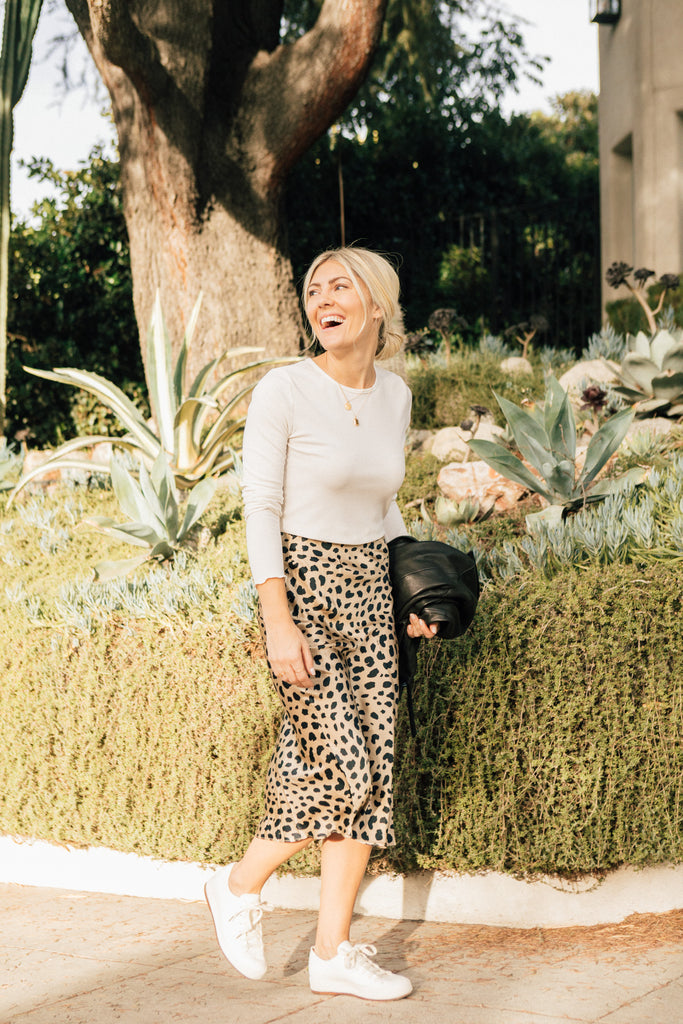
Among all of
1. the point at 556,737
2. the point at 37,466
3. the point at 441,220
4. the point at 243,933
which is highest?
the point at 441,220

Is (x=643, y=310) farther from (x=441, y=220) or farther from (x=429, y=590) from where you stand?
(x=429, y=590)

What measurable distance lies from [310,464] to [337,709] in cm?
68

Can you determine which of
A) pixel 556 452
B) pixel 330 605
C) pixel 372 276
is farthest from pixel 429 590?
pixel 556 452

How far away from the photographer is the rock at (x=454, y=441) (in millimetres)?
6158

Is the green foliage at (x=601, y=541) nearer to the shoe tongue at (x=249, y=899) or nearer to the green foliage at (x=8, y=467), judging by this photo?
the shoe tongue at (x=249, y=899)

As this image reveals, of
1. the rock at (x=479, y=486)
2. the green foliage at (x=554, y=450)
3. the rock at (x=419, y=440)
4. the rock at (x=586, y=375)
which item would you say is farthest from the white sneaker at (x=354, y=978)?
the rock at (x=586, y=375)

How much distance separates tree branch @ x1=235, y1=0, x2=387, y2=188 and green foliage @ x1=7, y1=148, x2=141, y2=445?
11.7ft

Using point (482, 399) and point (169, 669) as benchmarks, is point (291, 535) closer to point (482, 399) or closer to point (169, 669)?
point (169, 669)

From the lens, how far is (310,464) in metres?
2.94

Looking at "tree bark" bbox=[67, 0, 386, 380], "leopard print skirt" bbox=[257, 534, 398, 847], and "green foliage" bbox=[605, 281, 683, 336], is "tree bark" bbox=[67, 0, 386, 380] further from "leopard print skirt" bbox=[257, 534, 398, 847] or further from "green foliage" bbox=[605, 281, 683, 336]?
"leopard print skirt" bbox=[257, 534, 398, 847]

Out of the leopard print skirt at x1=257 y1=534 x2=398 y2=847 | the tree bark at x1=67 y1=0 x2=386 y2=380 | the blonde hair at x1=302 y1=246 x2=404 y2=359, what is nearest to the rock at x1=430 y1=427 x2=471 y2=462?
the tree bark at x1=67 y1=0 x2=386 y2=380

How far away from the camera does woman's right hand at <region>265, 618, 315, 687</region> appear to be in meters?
2.80

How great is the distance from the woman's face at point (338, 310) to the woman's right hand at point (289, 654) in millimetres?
811

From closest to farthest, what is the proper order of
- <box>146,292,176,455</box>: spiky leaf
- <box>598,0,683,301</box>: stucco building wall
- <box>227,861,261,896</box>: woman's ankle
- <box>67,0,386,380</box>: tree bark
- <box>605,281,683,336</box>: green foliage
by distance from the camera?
<box>227,861,261,896</box>: woman's ankle → <box>146,292,176,455</box>: spiky leaf → <box>67,0,386,380</box>: tree bark → <box>605,281,683,336</box>: green foliage → <box>598,0,683,301</box>: stucco building wall
